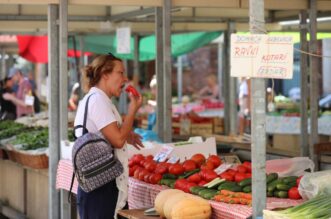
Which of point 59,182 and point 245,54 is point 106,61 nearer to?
point 245,54

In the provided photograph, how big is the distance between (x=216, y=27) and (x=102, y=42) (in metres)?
3.69

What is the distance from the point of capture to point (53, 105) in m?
7.97

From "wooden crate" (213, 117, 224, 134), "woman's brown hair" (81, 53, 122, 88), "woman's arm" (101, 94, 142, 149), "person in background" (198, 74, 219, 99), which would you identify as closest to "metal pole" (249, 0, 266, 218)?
"woman's arm" (101, 94, 142, 149)

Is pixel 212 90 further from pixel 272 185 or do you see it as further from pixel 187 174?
pixel 272 185

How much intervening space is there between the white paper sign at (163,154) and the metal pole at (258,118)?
306 centimetres

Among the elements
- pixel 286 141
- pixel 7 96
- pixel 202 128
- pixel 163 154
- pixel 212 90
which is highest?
pixel 7 96

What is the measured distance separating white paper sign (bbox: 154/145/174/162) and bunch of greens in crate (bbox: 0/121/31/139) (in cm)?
442

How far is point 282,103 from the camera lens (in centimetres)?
1783

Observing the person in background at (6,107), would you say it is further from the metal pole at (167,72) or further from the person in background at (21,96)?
the metal pole at (167,72)

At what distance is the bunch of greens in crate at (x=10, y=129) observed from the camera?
11320 mm

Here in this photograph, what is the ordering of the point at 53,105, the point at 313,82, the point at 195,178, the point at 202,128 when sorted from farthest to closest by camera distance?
the point at 202,128 → the point at 313,82 → the point at 53,105 → the point at 195,178

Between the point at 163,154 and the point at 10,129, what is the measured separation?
16.1 feet

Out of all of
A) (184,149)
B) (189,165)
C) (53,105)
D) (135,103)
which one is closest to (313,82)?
(184,149)

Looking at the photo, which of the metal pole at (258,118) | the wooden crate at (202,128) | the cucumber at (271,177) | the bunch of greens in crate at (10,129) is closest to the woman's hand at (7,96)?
the bunch of greens in crate at (10,129)
